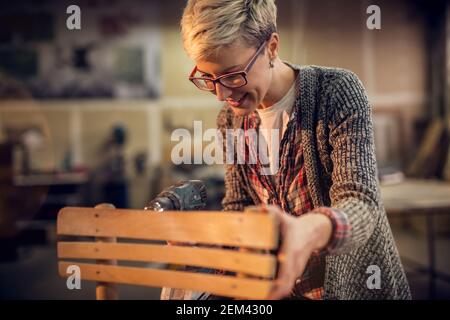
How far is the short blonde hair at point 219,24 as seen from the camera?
3.43 ft

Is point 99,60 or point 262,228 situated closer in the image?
point 262,228

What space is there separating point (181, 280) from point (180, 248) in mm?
64

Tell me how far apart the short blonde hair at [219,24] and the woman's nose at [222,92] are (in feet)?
0.27

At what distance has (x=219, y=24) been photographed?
3.44 ft

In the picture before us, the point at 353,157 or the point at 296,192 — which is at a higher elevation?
the point at 353,157

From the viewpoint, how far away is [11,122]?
620 centimetres

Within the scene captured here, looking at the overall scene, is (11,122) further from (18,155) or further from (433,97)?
(433,97)

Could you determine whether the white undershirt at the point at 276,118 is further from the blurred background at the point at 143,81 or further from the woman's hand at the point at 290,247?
the blurred background at the point at 143,81

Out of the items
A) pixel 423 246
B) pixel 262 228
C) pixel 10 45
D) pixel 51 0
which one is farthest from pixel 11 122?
pixel 262 228

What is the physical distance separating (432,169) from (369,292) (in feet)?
15.1

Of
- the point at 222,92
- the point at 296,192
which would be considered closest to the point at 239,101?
the point at 222,92

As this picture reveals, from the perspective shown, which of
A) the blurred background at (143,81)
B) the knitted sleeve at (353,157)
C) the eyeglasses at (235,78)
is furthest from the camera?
the blurred background at (143,81)

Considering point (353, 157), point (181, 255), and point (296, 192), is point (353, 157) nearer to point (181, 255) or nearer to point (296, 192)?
point (296, 192)

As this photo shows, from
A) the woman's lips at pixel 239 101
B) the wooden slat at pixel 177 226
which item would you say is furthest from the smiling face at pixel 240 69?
the wooden slat at pixel 177 226
